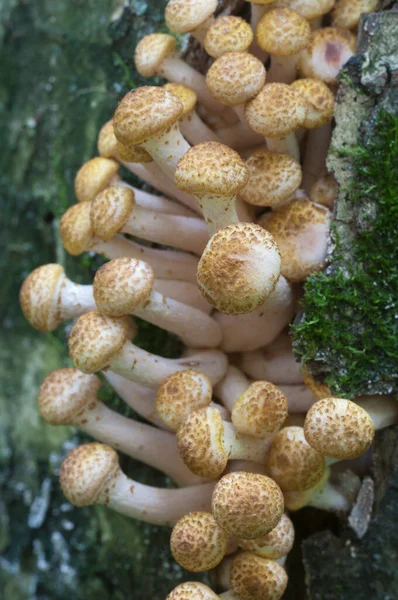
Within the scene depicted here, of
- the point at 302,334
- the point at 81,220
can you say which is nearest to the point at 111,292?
the point at 81,220

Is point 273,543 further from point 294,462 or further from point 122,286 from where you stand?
point 122,286

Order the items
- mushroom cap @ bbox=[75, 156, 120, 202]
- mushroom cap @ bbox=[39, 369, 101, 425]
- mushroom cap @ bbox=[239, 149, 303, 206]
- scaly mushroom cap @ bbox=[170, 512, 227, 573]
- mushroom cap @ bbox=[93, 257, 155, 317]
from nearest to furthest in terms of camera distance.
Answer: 1. scaly mushroom cap @ bbox=[170, 512, 227, 573]
2. mushroom cap @ bbox=[93, 257, 155, 317]
3. mushroom cap @ bbox=[239, 149, 303, 206]
4. mushroom cap @ bbox=[39, 369, 101, 425]
5. mushroom cap @ bbox=[75, 156, 120, 202]

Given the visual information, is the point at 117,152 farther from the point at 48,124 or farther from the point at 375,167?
the point at 48,124

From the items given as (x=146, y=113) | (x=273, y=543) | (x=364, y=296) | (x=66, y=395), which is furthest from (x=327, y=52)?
(x=273, y=543)

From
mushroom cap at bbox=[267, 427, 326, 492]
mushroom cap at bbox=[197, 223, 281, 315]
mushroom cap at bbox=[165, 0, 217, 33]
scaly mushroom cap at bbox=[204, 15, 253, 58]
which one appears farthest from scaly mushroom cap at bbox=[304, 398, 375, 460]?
mushroom cap at bbox=[165, 0, 217, 33]

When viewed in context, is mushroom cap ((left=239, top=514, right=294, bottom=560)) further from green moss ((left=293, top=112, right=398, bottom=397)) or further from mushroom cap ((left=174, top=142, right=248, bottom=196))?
mushroom cap ((left=174, top=142, right=248, bottom=196))

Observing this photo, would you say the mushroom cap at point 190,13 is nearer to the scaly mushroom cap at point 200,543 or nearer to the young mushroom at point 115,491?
the young mushroom at point 115,491
